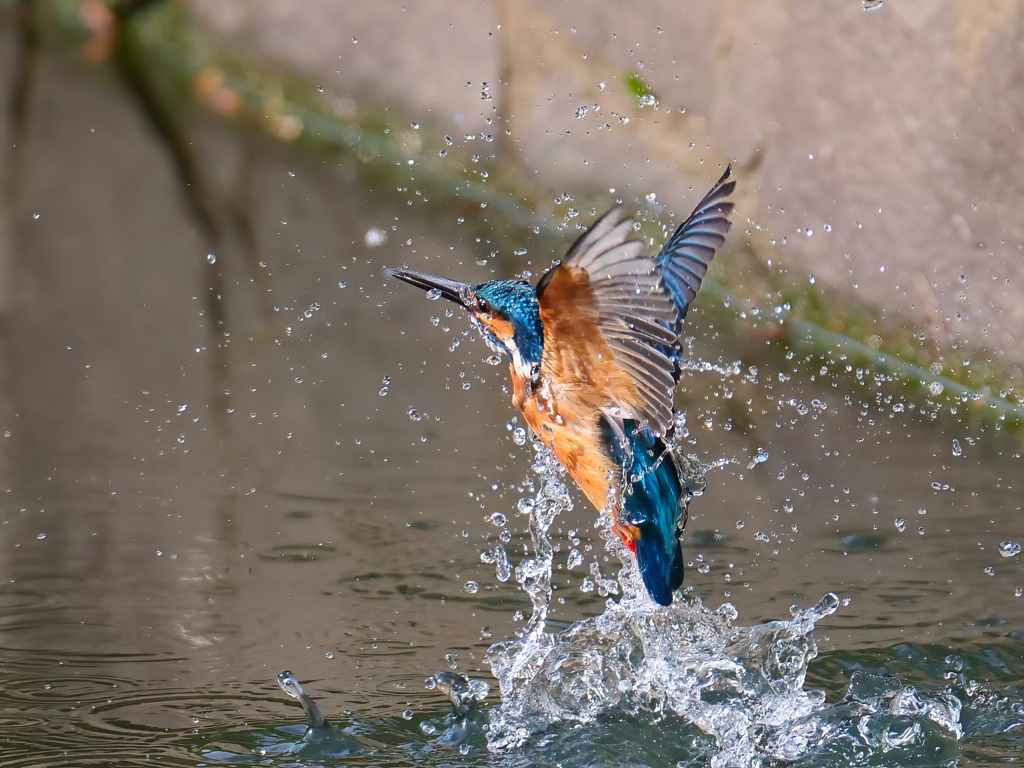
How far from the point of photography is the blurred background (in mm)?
2264

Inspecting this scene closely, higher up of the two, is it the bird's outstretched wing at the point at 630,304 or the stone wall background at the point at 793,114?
the stone wall background at the point at 793,114

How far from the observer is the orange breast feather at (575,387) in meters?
1.79

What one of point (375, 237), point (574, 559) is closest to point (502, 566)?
point (574, 559)

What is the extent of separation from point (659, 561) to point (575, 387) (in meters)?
0.31

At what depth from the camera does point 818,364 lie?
336 centimetres

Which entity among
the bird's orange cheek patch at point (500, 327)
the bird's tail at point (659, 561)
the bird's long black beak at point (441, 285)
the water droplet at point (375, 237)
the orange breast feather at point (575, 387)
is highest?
the water droplet at point (375, 237)

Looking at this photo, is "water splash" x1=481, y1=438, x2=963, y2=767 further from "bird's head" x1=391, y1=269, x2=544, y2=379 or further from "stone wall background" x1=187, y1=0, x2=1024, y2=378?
"stone wall background" x1=187, y1=0, x2=1024, y2=378

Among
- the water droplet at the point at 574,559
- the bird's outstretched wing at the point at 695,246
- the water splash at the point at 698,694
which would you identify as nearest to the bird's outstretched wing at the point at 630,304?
the bird's outstretched wing at the point at 695,246

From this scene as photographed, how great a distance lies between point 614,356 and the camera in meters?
1.90

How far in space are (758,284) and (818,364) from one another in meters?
0.42

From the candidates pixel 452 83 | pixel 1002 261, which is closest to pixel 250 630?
pixel 1002 261

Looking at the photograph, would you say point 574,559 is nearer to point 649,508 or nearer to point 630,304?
point 649,508

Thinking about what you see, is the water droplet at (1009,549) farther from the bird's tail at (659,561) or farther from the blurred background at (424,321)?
the bird's tail at (659,561)

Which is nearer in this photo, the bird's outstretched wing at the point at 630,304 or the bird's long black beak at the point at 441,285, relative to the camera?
the bird's outstretched wing at the point at 630,304
